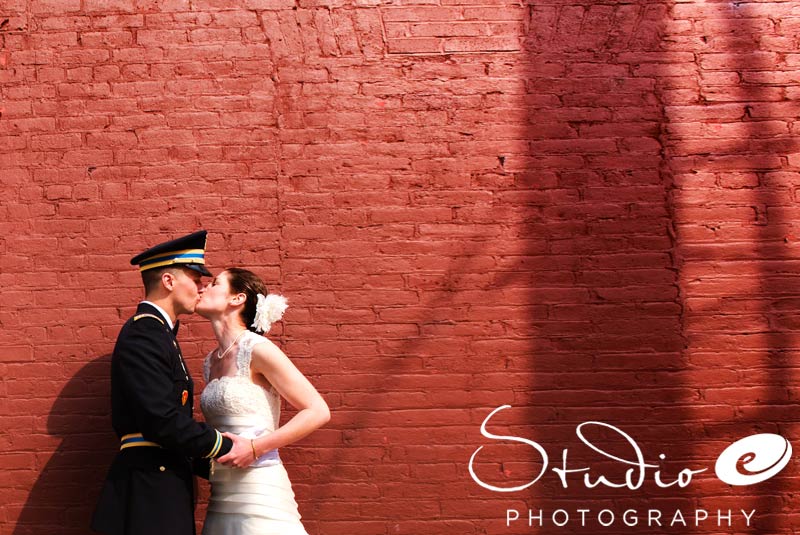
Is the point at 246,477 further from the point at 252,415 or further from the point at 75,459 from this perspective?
the point at 75,459

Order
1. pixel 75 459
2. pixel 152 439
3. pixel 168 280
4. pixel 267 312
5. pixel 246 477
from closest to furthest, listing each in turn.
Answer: pixel 152 439 < pixel 246 477 < pixel 168 280 < pixel 267 312 < pixel 75 459

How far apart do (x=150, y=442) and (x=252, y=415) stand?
17.2 inches

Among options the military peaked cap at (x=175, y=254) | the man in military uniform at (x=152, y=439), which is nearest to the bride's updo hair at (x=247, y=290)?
the military peaked cap at (x=175, y=254)

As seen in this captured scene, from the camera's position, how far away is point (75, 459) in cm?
436

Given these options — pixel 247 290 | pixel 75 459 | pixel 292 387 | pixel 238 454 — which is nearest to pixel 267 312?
pixel 247 290

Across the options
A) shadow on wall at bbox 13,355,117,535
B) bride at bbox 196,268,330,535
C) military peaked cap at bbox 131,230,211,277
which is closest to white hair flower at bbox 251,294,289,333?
bride at bbox 196,268,330,535

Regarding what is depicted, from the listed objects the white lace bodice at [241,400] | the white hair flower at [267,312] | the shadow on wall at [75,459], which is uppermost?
the white hair flower at [267,312]

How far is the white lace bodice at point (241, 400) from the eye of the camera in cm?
357

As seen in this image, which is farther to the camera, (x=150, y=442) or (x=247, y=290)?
(x=247, y=290)

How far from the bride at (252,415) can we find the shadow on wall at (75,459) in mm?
946

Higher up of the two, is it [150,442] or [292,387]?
[292,387]

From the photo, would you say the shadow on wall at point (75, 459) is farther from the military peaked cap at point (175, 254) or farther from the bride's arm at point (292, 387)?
the bride's arm at point (292, 387)

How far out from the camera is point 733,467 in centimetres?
434

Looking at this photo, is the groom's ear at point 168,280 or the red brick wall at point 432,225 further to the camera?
the red brick wall at point 432,225
